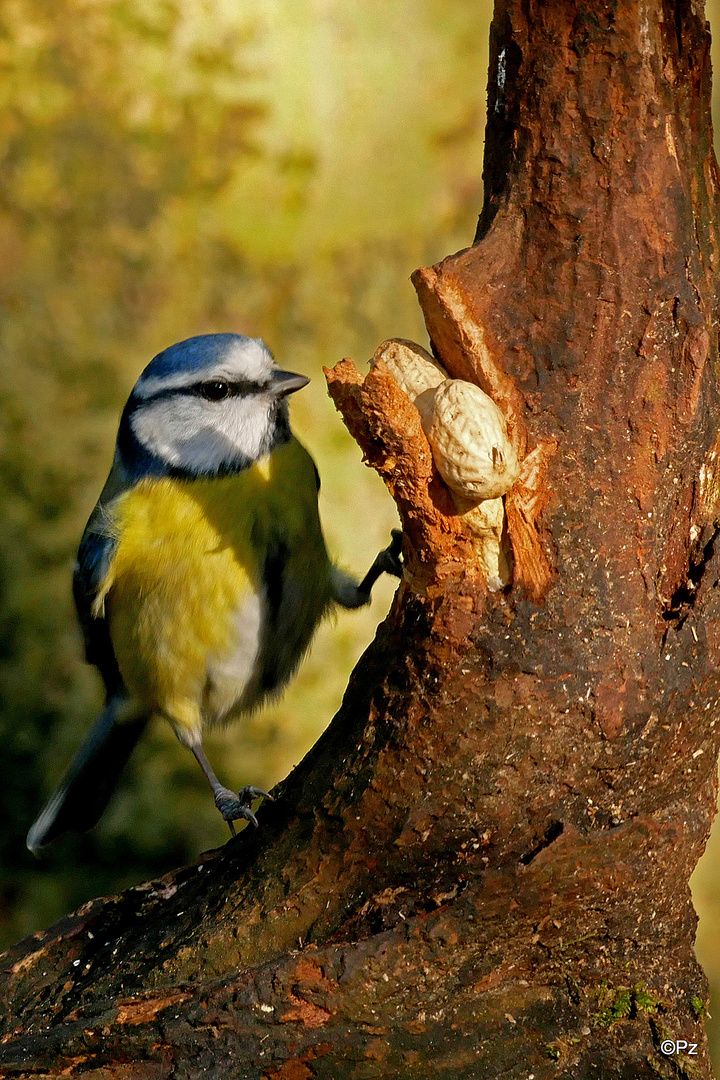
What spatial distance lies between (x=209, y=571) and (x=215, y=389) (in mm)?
291

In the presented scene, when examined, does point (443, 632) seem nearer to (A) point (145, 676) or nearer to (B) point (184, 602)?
(B) point (184, 602)

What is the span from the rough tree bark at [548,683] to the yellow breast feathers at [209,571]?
1.74 ft

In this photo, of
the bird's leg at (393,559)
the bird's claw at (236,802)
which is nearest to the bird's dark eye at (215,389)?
the bird's leg at (393,559)

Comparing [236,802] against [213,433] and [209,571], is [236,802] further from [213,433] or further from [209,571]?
[213,433]

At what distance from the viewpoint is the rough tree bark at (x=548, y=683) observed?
1.03m

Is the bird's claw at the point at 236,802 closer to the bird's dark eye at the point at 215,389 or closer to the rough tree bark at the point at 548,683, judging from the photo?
the rough tree bark at the point at 548,683

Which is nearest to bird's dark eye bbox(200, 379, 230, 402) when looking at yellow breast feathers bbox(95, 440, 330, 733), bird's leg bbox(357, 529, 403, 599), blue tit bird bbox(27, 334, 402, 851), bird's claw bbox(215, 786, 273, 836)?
blue tit bird bbox(27, 334, 402, 851)

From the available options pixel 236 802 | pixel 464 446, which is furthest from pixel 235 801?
pixel 464 446

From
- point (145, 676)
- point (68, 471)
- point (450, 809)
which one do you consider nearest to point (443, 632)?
point (450, 809)

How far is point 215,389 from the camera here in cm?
164

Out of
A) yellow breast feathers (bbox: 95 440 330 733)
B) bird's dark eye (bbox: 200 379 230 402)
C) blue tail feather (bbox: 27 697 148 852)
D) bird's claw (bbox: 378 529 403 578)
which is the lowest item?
blue tail feather (bbox: 27 697 148 852)

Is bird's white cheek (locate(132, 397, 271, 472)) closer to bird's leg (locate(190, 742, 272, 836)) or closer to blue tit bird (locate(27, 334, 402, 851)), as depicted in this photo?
blue tit bird (locate(27, 334, 402, 851))

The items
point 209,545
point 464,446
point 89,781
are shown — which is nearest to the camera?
point 464,446

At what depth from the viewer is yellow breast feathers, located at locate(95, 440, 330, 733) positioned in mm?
1569
